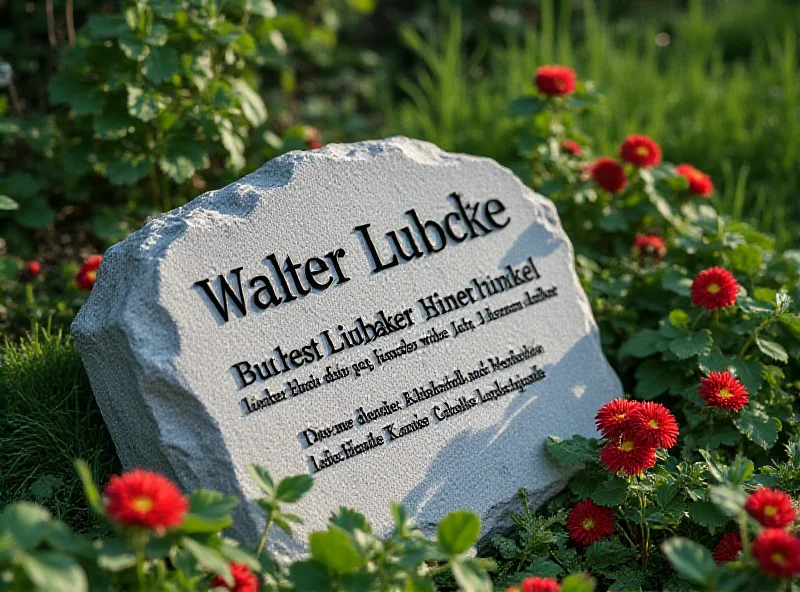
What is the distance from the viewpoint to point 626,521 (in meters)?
2.42

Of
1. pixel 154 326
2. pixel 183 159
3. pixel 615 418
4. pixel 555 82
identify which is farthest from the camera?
pixel 555 82

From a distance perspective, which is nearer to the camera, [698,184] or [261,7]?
[261,7]

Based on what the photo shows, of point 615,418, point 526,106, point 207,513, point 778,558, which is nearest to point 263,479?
point 207,513

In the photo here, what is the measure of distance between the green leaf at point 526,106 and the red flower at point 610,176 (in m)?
0.32

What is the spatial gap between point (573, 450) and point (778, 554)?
77 cm

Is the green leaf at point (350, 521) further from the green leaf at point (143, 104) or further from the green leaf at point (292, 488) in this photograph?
the green leaf at point (143, 104)

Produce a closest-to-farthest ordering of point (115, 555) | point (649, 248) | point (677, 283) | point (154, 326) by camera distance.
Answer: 1. point (115, 555)
2. point (154, 326)
3. point (677, 283)
4. point (649, 248)

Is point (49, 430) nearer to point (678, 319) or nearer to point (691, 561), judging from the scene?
point (691, 561)

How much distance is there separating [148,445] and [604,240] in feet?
6.83

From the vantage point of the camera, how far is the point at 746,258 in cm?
300

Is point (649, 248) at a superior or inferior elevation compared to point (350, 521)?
inferior

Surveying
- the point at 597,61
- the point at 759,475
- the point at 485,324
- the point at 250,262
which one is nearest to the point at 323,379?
the point at 250,262

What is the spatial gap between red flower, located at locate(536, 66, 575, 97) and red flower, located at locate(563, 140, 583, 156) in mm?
277

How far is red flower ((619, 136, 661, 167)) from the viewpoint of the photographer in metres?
3.21
